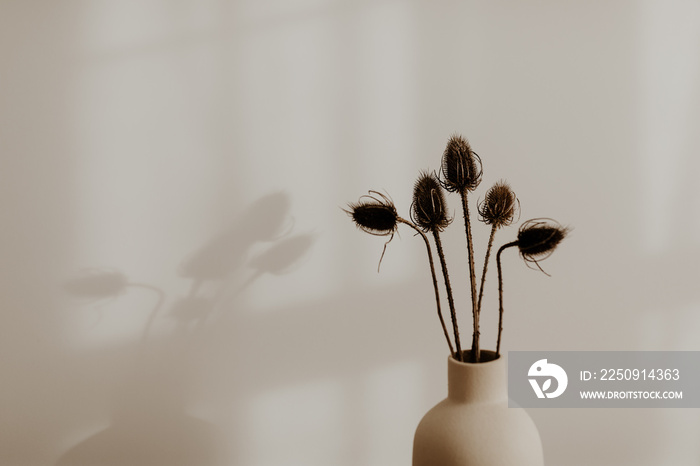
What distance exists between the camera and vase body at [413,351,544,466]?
99cm

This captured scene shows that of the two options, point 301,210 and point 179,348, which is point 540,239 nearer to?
point 301,210

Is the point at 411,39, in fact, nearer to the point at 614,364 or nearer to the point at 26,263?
the point at 614,364

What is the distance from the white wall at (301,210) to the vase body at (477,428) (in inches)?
13.0

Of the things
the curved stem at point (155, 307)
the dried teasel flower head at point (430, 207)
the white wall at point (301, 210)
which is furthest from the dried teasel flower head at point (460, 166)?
the curved stem at point (155, 307)

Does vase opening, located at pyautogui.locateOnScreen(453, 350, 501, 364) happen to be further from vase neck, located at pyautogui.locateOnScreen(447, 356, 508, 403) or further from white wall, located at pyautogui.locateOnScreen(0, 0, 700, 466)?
white wall, located at pyautogui.locateOnScreen(0, 0, 700, 466)

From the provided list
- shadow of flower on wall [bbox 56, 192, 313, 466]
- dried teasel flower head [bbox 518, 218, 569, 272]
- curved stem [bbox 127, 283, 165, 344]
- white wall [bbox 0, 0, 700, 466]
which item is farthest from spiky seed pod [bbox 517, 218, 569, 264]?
curved stem [bbox 127, 283, 165, 344]

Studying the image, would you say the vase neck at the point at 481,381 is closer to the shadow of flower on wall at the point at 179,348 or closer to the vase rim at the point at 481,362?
the vase rim at the point at 481,362

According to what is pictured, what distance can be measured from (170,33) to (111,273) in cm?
57

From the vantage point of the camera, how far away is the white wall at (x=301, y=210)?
132 cm

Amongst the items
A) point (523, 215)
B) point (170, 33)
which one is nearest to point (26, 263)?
point (170, 33)

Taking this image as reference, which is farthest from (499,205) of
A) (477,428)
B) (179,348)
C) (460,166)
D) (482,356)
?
(179,348)

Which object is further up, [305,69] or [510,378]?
[305,69]

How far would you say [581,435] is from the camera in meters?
1.39

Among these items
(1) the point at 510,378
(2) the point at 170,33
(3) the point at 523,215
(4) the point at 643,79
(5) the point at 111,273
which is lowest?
(1) the point at 510,378
